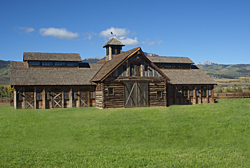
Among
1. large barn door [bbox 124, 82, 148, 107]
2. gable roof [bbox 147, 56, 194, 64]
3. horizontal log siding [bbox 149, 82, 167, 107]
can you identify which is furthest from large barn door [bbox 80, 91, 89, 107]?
gable roof [bbox 147, 56, 194, 64]

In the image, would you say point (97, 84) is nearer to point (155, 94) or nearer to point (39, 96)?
point (39, 96)

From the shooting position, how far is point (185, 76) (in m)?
46.0

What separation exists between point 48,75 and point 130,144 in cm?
2727

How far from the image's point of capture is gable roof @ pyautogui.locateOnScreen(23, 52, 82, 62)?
→ 1649 inches

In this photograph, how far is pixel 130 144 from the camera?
50.7 feet

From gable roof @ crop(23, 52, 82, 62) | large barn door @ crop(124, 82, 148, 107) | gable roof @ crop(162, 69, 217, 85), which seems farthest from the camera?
gable roof @ crop(162, 69, 217, 85)

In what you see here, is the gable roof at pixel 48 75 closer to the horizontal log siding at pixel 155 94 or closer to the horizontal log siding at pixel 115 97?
the horizontal log siding at pixel 115 97

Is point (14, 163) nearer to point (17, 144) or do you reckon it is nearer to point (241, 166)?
point (17, 144)

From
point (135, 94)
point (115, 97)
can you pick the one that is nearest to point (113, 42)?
point (135, 94)

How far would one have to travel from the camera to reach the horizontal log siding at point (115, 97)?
3544 cm

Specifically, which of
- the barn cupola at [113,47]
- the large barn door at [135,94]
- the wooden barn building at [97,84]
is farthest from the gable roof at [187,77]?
the barn cupola at [113,47]

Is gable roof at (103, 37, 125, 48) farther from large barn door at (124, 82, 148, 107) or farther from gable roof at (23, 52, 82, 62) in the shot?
large barn door at (124, 82, 148, 107)

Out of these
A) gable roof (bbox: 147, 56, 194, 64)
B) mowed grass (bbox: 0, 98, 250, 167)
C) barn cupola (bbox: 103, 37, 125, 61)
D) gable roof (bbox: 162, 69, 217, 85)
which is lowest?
mowed grass (bbox: 0, 98, 250, 167)

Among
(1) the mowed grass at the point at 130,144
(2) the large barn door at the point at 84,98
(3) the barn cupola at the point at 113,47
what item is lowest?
(1) the mowed grass at the point at 130,144
